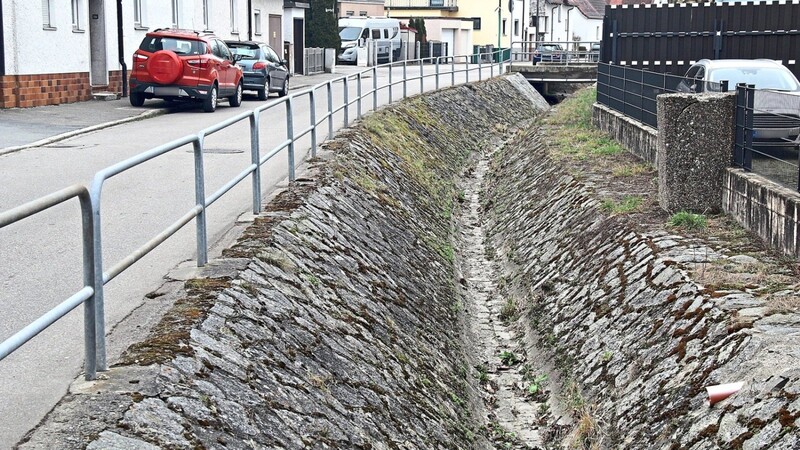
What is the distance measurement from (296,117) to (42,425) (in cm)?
1884

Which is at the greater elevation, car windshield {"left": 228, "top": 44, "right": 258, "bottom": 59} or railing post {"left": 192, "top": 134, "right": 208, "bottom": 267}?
car windshield {"left": 228, "top": 44, "right": 258, "bottom": 59}

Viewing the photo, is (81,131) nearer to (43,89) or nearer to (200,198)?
(43,89)

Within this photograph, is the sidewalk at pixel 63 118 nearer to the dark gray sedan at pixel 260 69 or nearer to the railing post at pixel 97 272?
the dark gray sedan at pixel 260 69

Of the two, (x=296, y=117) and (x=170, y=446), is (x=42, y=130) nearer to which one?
(x=296, y=117)

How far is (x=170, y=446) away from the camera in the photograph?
4.98 m

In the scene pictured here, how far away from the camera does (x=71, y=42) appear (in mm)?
27297

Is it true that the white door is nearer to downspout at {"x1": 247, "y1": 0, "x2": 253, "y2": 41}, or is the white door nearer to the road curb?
downspout at {"x1": 247, "y1": 0, "x2": 253, "y2": 41}

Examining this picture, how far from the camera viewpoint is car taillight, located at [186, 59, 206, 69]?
1022 inches

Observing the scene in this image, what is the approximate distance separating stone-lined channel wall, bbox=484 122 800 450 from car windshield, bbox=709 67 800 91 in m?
5.55

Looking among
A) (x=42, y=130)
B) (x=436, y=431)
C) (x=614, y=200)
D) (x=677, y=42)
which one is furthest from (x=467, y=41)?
(x=436, y=431)

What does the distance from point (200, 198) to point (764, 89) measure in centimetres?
821

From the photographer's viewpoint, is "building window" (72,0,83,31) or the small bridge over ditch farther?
the small bridge over ditch

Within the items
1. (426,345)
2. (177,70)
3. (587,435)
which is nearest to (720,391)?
(587,435)

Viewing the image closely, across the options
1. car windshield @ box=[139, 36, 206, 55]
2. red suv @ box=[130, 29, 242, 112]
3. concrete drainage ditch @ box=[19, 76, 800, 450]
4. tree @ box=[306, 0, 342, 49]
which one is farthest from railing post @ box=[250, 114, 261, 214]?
tree @ box=[306, 0, 342, 49]
